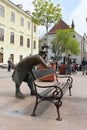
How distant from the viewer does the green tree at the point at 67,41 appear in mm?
58188

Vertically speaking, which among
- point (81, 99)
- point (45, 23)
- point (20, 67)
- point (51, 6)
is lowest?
point (81, 99)

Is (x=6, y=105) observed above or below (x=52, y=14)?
below

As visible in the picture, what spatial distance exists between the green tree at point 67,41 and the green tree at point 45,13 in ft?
78.6

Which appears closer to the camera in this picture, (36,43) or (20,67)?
(20,67)

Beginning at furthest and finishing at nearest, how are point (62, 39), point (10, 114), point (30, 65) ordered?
point (62, 39), point (30, 65), point (10, 114)

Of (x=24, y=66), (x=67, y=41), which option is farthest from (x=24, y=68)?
(x=67, y=41)

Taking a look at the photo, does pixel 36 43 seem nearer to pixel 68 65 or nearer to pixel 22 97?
pixel 68 65

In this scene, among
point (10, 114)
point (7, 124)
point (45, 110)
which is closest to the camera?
point (7, 124)

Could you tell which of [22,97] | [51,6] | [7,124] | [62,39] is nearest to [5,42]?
[51,6]

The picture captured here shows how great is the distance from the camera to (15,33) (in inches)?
1841

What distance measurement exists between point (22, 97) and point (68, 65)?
53.2 feet

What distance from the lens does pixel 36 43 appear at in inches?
2201

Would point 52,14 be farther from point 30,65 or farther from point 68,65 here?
point 30,65

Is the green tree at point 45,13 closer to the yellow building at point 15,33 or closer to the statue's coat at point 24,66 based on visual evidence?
the yellow building at point 15,33
